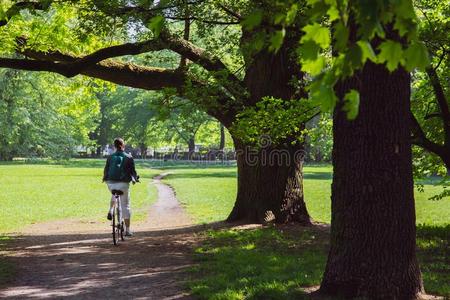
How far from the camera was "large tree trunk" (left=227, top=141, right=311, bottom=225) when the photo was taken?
12.2 meters

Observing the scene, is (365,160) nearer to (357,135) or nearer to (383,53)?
(357,135)

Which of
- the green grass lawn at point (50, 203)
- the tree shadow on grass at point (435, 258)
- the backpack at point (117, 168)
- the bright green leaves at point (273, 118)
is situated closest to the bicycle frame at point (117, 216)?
the backpack at point (117, 168)

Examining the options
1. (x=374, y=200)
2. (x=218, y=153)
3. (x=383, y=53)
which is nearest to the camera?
(x=383, y=53)

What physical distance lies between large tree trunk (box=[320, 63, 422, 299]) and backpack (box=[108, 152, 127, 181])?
587cm

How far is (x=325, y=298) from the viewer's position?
222 inches

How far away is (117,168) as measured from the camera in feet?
34.8

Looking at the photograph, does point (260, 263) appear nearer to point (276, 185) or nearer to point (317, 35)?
point (276, 185)

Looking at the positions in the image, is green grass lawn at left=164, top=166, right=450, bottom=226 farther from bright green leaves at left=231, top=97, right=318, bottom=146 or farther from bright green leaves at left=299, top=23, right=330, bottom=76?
bright green leaves at left=299, top=23, right=330, bottom=76

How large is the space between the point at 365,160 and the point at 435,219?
44.9ft

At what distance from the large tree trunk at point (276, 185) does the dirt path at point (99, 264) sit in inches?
65.2

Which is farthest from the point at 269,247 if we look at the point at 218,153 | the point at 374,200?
the point at 218,153

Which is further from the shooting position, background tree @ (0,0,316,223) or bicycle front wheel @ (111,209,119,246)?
background tree @ (0,0,316,223)

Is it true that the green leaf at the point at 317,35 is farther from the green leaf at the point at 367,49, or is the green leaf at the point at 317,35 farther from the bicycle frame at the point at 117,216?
the bicycle frame at the point at 117,216

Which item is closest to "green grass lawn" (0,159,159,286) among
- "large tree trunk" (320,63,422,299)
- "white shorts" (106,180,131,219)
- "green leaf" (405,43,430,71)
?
"white shorts" (106,180,131,219)
